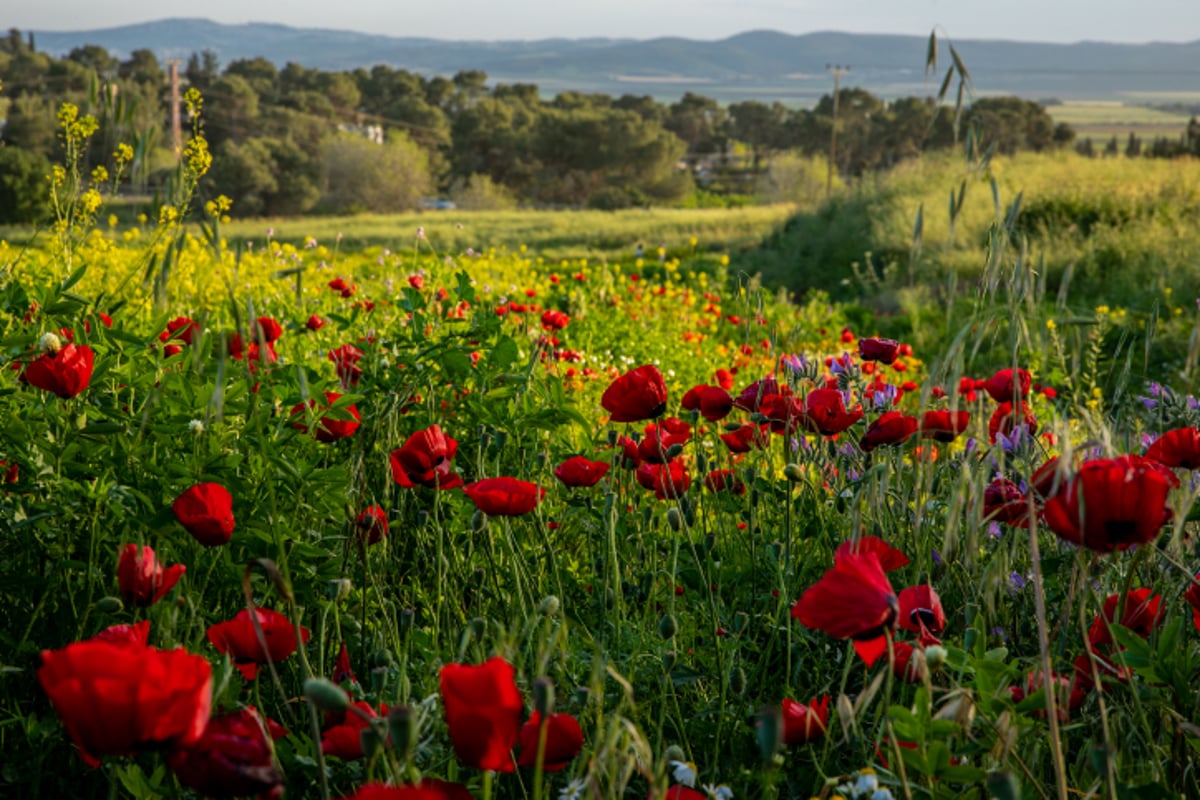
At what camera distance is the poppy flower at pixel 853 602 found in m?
0.99

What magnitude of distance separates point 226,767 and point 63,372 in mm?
968

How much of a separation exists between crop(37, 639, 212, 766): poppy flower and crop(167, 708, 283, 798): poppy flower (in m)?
0.03

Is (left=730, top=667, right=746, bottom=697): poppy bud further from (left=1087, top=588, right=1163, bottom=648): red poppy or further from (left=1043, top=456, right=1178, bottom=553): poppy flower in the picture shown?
(left=1043, top=456, right=1178, bottom=553): poppy flower

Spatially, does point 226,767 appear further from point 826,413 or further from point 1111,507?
point 826,413

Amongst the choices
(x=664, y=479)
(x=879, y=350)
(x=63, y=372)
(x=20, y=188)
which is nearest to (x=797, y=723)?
(x=664, y=479)

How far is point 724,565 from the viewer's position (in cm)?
221

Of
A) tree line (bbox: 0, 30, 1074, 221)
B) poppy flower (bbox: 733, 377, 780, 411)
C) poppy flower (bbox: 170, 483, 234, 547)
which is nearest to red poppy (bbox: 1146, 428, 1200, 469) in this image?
poppy flower (bbox: 733, 377, 780, 411)

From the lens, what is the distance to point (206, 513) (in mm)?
1303

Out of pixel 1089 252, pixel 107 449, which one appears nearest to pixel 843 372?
pixel 107 449

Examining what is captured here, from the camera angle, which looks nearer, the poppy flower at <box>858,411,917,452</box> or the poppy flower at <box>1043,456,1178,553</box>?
the poppy flower at <box>1043,456,1178,553</box>

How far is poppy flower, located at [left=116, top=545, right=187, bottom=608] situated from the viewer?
122 cm

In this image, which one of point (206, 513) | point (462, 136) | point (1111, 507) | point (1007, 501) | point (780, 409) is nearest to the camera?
point (1111, 507)

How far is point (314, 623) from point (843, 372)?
1159 millimetres

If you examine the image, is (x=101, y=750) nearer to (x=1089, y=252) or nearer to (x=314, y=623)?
(x=314, y=623)
